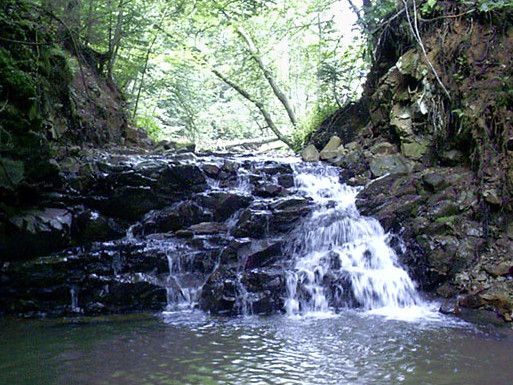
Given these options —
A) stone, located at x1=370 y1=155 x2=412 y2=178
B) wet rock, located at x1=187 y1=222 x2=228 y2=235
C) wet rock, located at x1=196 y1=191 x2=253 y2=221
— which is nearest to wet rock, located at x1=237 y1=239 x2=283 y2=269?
wet rock, located at x1=187 y1=222 x2=228 y2=235

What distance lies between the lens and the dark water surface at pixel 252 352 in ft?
13.9

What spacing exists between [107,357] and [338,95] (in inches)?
435

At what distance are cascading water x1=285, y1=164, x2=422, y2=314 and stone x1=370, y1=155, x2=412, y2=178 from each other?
4.54 ft

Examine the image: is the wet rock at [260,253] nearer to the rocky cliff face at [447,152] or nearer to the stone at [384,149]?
the rocky cliff face at [447,152]

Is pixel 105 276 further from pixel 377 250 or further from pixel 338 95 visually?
pixel 338 95

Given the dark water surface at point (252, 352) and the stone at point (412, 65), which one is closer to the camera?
the dark water surface at point (252, 352)

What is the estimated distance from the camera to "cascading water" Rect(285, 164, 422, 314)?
22.9 ft

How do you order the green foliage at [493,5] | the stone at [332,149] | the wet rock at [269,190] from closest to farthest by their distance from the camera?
A: 1. the green foliage at [493,5]
2. the wet rock at [269,190]
3. the stone at [332,149]

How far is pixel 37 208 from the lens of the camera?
7484mm

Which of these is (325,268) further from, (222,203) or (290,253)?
(222,203)

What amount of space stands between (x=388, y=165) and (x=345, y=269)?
11.5 ft

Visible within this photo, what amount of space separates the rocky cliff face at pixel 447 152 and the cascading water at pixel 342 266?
365 mm

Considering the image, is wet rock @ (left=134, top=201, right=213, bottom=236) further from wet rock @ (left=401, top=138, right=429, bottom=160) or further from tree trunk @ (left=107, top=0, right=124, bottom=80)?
tree trunk @ (left=107, top=0, right=124, bottom=80)

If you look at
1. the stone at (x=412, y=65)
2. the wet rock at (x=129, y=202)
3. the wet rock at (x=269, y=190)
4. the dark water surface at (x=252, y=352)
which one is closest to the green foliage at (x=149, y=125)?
the wet rock at (x=269, y=190)
